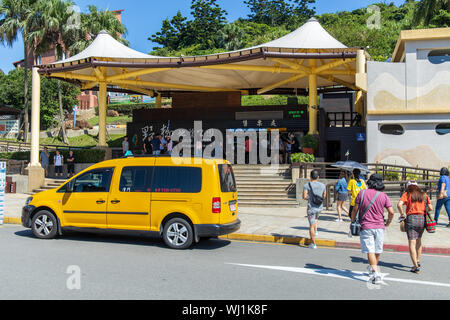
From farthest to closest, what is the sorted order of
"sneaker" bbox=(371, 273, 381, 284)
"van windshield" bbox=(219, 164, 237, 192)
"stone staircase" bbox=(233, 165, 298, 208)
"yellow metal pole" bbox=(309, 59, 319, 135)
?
"yellow metal pole" bbox=(309, 59, 319, 135)
"stone staircase" bbox=(233, 165, 298, 208)
"van windshield" bbox=(219, 164, 237, 192)
"sneaker" bbox=(371, 273, 381, 284)

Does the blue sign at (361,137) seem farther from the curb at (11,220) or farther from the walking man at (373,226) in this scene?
the curb at (11,220)

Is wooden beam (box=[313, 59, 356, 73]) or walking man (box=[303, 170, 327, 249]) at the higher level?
wooden beam (box=[313, 59, 356, 73])

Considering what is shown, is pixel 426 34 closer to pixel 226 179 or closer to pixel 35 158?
pixel 226 179

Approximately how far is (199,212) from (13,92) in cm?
4797

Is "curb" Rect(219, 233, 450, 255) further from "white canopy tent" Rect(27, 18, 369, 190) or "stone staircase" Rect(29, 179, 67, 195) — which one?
"stone staircase" Rect(29, 179, 67, 195)

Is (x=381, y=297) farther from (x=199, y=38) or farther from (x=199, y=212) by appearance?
(x=199, y=38)

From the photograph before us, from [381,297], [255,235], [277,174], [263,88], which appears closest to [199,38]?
[263,88]

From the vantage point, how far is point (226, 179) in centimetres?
914

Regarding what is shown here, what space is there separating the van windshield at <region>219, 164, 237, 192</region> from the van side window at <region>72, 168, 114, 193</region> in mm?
2505

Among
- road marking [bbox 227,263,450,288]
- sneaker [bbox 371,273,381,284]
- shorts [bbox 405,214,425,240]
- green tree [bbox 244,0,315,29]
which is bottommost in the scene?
road marking [bbox 227,263,450,288]

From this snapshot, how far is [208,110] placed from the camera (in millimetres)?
25641

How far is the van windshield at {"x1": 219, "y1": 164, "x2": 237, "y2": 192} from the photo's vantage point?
351 inches

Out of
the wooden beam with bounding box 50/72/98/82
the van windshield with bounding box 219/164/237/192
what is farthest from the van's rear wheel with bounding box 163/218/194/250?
the wooden beam with bounding box 50/72/98/82

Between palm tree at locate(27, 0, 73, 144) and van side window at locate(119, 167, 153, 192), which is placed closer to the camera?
van side window at locate(119, 167, 153, 192)
